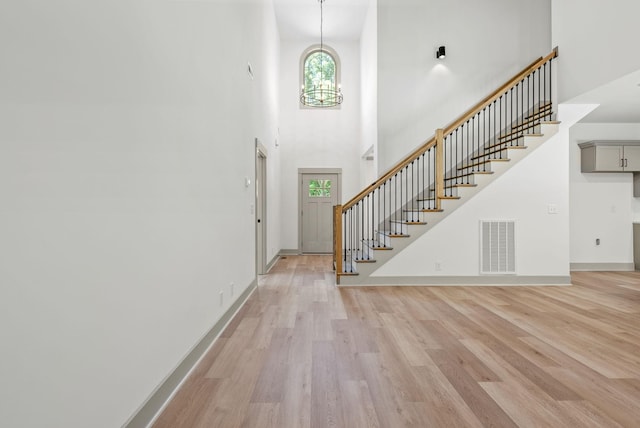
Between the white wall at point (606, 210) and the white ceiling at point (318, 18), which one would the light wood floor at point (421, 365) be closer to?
the white wall at point (606, 210)

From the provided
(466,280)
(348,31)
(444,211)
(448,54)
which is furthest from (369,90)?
(466,280)

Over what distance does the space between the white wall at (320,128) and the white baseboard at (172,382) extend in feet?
20.2

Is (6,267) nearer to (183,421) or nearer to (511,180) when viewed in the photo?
(183,421)

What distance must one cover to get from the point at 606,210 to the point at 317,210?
6.11 meters

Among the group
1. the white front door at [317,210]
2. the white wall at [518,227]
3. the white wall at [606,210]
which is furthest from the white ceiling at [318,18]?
the white wall at [606,210]

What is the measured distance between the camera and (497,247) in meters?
5.52

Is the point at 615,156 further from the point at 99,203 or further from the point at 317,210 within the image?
the point at 99,203

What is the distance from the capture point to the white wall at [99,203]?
112cm

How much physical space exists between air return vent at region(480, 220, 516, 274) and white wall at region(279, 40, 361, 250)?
166 inches

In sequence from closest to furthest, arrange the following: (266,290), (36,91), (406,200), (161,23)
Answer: (36,91)
(161,23)
(266,290)
(406,200)

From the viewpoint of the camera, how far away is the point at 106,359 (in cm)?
156

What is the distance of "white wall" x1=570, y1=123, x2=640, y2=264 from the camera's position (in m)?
6.79

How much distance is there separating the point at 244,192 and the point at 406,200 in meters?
3.28

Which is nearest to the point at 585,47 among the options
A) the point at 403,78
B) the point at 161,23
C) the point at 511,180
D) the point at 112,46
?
the point at 511,180
